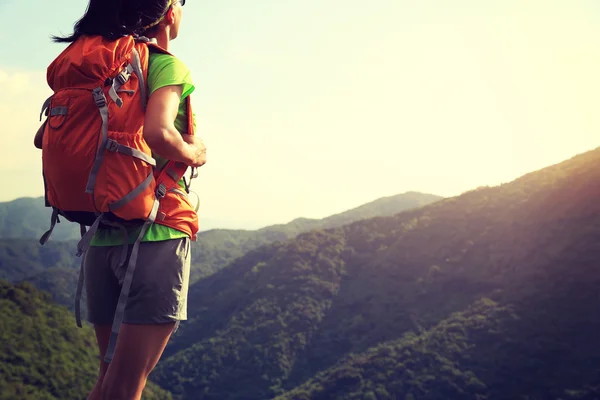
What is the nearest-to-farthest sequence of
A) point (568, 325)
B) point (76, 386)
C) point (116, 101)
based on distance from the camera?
point (116, 101)
point (76, 386)
point (568, 325)

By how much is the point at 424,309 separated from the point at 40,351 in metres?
41.6

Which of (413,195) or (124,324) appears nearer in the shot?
(124,324)

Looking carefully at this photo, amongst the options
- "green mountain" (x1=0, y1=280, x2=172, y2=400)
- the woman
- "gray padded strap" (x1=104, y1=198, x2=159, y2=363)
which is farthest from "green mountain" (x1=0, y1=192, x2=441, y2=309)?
"gray padded strap" (x1=104, y1=198, x2=159, y2=363)

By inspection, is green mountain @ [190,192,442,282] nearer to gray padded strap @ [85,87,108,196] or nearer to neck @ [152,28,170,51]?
neck @ [152,28,170,51]

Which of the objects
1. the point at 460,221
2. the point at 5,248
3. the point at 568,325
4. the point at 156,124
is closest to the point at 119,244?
the point at 156,124

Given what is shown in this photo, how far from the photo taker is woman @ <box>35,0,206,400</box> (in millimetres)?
1621

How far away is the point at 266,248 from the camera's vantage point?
104m

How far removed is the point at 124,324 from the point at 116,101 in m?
0.65

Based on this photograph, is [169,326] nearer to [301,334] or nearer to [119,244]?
[119,244]

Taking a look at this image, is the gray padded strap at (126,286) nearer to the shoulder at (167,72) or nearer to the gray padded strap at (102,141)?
the gray padded strap at (102,141)

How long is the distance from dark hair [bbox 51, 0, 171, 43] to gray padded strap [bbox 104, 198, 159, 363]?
549mm

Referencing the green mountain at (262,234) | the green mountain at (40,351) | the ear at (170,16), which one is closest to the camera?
the ear at (170,16)

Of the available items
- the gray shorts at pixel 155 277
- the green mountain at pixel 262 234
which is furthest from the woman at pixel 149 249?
the green mountain at pixel 262 234

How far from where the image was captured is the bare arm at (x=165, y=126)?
157 centimetres
